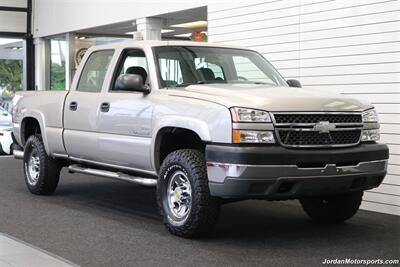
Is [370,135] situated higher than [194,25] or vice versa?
[194,25]

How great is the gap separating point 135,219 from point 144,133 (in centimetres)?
117

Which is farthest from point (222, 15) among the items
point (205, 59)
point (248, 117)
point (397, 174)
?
point (248, 117)

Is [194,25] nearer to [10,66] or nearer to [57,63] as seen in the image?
[57,63]

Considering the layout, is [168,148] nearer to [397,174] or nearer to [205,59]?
[205,59]

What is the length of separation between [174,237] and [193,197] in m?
0.61

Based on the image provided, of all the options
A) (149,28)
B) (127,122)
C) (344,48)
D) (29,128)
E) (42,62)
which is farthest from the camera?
(42,62)

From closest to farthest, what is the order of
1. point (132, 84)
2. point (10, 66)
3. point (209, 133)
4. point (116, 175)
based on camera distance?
1. point (209, 133)
2. point (132, 84)
3. point (116, 175)
4. point (10, 66)

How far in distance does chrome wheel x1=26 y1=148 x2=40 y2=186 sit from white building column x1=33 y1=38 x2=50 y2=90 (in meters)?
10.5

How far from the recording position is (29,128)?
9531 mm

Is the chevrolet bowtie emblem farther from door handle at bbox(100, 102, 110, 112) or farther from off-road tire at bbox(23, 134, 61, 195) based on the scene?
off-road tire at bbox(23, 134, 61, 195)

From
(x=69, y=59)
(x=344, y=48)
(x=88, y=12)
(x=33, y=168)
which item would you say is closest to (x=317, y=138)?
(x=344, y=48)

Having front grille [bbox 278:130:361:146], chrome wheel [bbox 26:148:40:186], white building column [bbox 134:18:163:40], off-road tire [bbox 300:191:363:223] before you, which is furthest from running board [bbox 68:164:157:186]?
white building column [bbox 134:18:163:40]

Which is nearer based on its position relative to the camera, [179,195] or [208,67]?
[179,195]

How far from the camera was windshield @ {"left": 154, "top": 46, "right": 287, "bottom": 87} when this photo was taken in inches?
274
